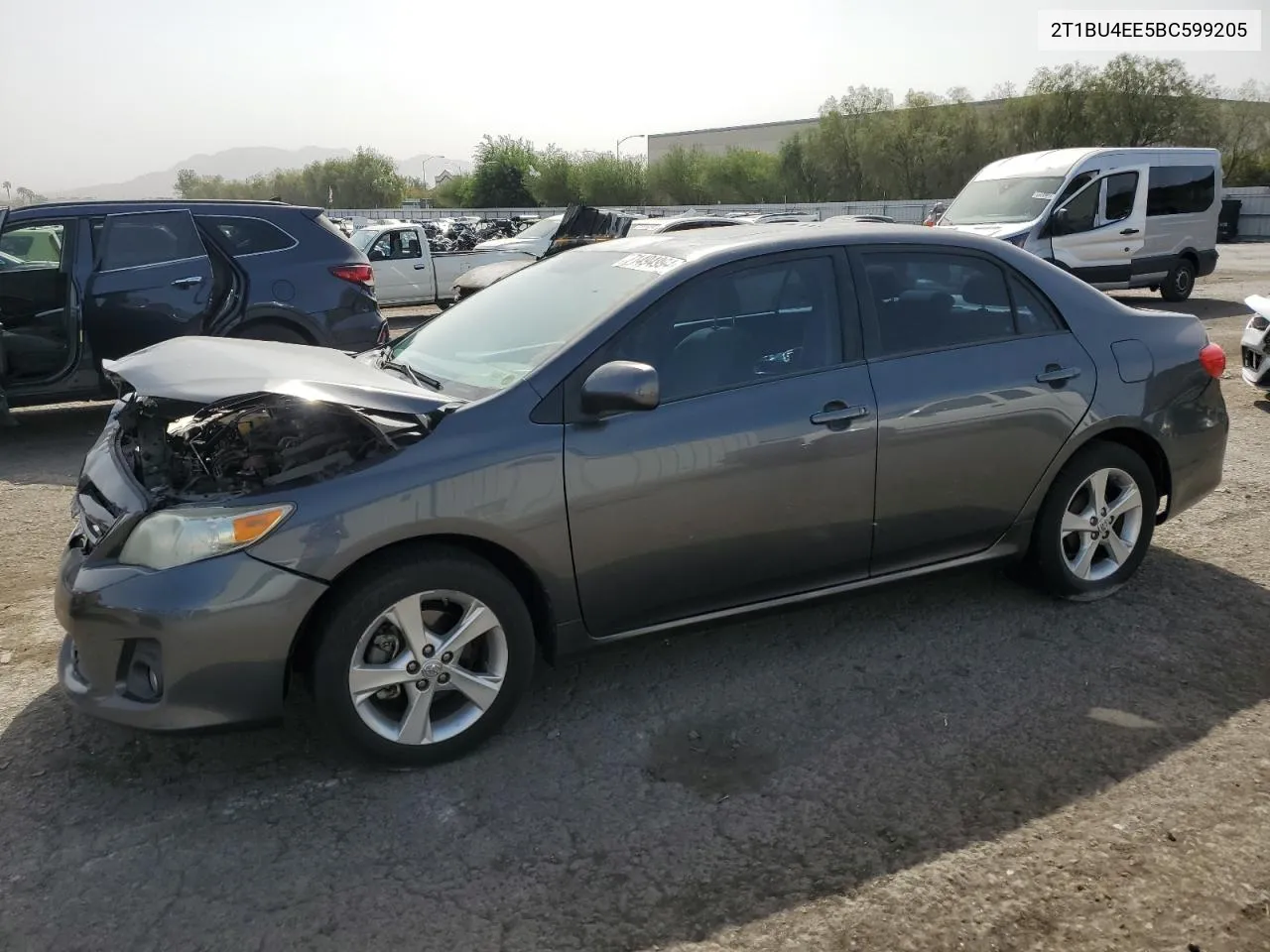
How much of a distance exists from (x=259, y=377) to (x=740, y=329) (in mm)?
1674

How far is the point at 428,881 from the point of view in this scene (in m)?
2.81

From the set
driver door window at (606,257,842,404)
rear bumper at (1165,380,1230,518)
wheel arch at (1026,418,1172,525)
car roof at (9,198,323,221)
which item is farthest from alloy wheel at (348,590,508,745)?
car roof at (9,198,323,221)

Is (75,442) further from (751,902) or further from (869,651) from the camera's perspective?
(751,902)

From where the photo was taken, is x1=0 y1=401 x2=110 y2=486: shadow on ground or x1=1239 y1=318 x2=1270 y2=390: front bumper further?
x1=1239 y1=318 x2=1270 y2=390: front bumper

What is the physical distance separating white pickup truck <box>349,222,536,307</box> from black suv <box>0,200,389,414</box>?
801 centimetres

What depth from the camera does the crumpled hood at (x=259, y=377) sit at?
10.5 feet

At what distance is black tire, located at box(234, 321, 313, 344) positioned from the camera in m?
8.36

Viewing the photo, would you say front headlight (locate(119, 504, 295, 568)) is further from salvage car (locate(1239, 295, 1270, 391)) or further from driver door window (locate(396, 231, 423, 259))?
driver door window (locate(396, 231, 423, 259))

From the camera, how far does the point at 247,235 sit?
8.41 metres

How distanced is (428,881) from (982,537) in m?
2.60

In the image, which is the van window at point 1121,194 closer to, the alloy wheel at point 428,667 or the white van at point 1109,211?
the white van at point 1109,211

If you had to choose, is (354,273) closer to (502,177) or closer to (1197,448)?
(1197,448)

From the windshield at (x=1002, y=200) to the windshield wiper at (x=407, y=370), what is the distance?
12226 mm

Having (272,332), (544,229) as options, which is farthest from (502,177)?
(272,332)
